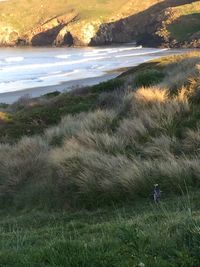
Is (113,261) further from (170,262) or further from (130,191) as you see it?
(130,191)

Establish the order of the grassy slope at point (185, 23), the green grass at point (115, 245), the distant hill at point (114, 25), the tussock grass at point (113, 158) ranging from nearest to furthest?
the green grass at point (115, 245), the tussock grass at point (113, 158), the grassy slope at point (185, 23), the distant hill at point (114, 25)

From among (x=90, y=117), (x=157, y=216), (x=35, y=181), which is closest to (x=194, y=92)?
(x=90, y=117)

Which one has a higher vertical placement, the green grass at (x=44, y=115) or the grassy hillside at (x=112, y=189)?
the grassy hillside at (x=112, y=189)

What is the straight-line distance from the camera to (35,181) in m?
9.33

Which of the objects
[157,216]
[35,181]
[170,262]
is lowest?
[35,181]

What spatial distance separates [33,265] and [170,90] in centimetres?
961

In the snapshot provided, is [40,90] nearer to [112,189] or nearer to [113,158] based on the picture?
[113,158]

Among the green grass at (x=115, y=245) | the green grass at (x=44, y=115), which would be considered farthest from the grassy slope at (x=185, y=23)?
the green grass at (x=115, y=245)

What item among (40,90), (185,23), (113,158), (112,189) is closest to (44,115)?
(113,158)

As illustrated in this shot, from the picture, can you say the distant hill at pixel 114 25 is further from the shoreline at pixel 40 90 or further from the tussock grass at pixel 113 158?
the tussock grass at pixel 113 158

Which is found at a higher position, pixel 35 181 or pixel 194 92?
pixel 194 92

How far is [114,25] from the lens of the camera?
16225 cm

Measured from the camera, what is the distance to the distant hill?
12356 cm

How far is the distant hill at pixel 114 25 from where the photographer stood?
124m
